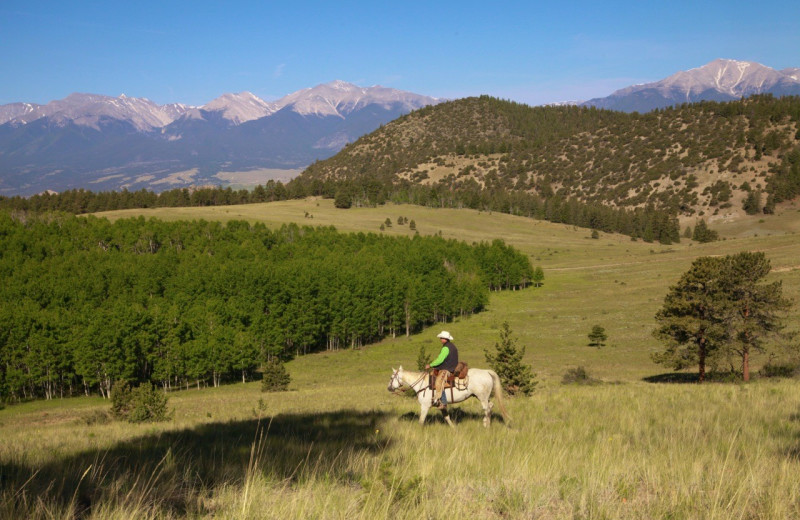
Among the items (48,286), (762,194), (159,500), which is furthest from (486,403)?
(762,194)

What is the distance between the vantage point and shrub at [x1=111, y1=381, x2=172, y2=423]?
2103cm

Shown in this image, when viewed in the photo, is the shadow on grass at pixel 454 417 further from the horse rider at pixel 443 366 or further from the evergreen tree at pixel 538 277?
the evergreen tree at pixel 538 277

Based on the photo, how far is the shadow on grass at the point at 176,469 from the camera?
193 inches

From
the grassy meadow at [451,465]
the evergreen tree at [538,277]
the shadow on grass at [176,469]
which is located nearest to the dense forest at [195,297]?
the evergreen tree at [538,277]

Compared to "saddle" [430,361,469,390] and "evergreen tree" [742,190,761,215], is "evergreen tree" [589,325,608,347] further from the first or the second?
"evergreen tree" [742,190,761,215]

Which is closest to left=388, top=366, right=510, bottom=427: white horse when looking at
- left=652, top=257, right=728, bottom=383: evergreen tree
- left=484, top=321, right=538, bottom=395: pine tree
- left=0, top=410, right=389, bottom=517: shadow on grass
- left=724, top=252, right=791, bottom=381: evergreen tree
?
left=0, top=410, right=389, bottom=517: shadow on grass

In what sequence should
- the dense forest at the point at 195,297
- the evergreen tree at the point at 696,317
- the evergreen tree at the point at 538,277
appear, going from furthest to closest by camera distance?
the evergreen tree at the point at 538,277
the dense forest at the point at 195,297
the evergreen tree at the point at 696,317

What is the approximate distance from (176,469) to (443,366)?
24.8 ft

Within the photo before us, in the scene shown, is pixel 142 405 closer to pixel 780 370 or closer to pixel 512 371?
pixel 512 371

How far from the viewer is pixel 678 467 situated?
20.2 feet

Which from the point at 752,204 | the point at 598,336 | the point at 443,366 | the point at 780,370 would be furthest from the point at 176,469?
the point at 752,204

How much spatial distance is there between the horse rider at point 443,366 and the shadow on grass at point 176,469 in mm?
2068

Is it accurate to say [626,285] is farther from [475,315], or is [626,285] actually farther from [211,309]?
[211,309]

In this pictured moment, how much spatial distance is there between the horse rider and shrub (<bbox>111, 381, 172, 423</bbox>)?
47.4 ft
